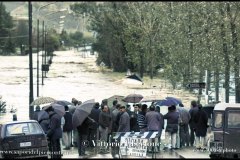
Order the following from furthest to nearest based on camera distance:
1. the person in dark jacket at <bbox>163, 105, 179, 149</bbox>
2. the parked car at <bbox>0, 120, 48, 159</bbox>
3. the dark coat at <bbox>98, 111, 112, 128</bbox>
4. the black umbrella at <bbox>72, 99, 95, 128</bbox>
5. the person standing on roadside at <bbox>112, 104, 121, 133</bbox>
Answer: the person in dark jacket at <bbox>163, 105, 179, 149</bbox>, the person standing on roadside at <bbox>112, 104, 121, 133</bbox>, the dark coat at <bbox>98, 111, 112, 128</bbox>, the black umbrella at <bbox>72, 99, 95, 128</bbox>, the parked car at <bbox>0, 120, 48, 159</bbox>

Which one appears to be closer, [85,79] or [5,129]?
[5,129]

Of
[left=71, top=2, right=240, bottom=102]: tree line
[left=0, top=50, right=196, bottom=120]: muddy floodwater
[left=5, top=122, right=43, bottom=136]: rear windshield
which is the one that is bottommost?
[left=0, top=50, right=196, bottom=120]: muddy floodwater

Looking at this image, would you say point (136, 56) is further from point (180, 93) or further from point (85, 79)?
point (180, 93)

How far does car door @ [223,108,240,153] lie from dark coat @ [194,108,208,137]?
2289 mm

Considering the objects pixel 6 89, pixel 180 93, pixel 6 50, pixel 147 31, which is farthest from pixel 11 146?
pixel 6 50

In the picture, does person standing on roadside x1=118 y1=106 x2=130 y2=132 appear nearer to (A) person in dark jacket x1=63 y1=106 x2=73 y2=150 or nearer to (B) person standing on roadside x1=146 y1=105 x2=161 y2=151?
(B) person standing on roadside x1=146 y1=105 x2=161 y2=151

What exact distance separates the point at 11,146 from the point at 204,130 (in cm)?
669

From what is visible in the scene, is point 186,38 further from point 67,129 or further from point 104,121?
point 104,121

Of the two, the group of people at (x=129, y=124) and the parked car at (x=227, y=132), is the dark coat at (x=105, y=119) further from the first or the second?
the parked car at (x=227, y=132)

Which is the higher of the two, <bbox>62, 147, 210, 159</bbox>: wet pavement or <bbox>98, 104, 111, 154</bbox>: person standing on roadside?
<bbox>98, 104, 111, 154</bbox>: person standing on roadside

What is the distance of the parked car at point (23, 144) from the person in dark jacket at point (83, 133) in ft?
3.84

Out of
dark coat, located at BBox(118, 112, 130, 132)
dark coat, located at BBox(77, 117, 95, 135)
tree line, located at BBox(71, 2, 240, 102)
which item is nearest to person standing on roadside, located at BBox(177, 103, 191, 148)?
dark coat, located at BBox(118, 112, 130, 132)

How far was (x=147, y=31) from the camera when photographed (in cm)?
7050

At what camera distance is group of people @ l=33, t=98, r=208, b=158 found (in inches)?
878
